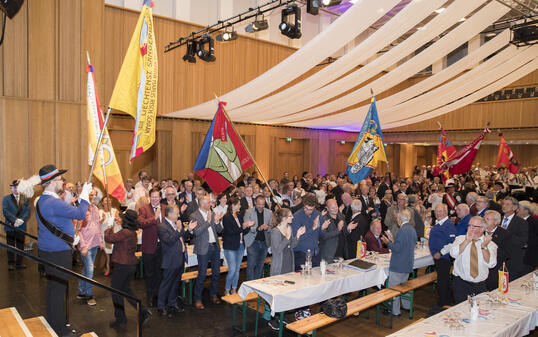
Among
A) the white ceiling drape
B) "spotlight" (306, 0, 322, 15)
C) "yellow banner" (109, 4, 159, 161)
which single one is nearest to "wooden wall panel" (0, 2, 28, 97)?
the white ceiling drape

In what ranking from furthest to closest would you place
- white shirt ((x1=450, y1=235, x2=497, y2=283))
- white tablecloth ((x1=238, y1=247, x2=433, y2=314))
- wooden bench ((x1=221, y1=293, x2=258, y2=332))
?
wooden bench ((x1=221, y1=293, x2=258, y2=332)) < white tablecloth ((x1=238, y1=247, x2=433, y2=314)) < white shirt ((x1=450, y1=235, x2=497, y2=283))

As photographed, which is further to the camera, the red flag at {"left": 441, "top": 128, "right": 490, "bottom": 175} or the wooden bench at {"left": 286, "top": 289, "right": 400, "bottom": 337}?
the red flag at {"left": 441, "top": 128, "right": 490, "bottom": 175}

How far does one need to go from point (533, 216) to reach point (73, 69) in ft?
32.6

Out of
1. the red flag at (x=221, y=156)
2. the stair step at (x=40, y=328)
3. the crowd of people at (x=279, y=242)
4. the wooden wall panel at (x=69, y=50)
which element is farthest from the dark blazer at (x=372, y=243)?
the wooden wall panel at (x=69, y=50)

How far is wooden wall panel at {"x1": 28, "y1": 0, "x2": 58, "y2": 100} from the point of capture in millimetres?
8820

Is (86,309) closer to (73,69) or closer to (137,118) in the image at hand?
(137,118)

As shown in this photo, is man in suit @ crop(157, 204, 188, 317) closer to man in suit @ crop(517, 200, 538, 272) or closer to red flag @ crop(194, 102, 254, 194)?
red flag @ crop(194, 102, 254, 194)

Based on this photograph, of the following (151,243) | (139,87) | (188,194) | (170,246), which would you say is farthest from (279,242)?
(188,194)

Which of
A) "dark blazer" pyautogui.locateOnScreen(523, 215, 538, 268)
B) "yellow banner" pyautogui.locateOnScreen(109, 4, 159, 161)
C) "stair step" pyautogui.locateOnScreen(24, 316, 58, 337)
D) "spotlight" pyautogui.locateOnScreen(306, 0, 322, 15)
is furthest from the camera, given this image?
"spotlight" pyautogui.locateOnScreen(306, 0, 322, 15)

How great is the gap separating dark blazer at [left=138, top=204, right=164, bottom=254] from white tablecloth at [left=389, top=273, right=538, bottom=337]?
11.1 feet

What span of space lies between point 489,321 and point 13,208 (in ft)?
24.4

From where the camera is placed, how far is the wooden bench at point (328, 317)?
4.23 meters

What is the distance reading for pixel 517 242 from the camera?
5.43 metres

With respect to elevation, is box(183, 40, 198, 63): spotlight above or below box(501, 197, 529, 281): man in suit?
above
